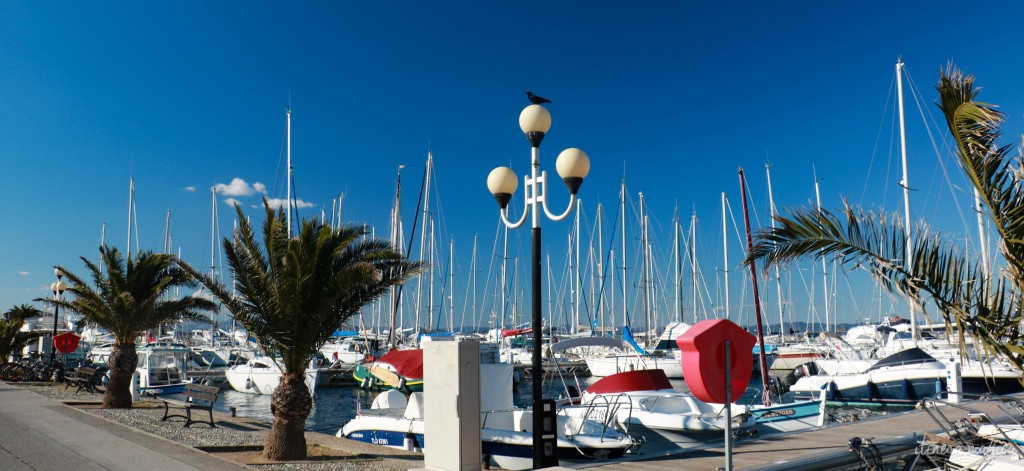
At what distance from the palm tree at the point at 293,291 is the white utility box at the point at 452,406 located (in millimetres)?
3949

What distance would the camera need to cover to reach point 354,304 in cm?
1346

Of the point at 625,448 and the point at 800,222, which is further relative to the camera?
the point at 625,448

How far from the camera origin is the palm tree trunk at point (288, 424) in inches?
482

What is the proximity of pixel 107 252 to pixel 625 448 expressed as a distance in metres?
16.8

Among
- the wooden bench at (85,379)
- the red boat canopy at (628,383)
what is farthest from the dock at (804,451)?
the wooden bench at (85,379)

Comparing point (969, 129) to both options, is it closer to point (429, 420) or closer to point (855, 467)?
point (855, 467)

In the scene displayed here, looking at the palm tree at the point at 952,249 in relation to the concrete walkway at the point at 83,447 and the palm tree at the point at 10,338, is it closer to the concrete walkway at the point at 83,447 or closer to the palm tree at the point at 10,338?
the concrete walkway at the point at 83,447

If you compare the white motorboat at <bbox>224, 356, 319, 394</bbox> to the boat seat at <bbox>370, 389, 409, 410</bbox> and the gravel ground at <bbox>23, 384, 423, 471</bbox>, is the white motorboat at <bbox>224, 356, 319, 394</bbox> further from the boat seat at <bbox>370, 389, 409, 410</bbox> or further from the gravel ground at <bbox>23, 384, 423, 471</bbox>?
the boat seat at <bbox>370, 389, 409, 410</bbox>

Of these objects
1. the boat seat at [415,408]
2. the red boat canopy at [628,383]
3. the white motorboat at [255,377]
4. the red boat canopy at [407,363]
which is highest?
the red boat canopy at [407,363]

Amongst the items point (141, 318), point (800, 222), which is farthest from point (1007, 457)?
point (141, 318)

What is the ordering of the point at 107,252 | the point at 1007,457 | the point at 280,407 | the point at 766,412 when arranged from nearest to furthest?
the point at 1007,457
the point at 280,407
the point at 766,412
the point at 107,252

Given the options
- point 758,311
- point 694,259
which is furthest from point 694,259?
point 758,311

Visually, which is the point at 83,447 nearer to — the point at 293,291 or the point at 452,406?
the point at 293,291

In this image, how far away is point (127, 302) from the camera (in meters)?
20.3
